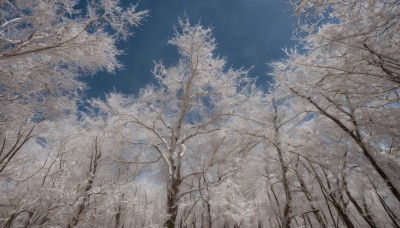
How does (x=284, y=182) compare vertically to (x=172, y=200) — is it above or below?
above

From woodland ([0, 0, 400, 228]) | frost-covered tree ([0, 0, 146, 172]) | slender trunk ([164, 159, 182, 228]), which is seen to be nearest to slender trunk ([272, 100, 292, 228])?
woodland ([0, 0, 400, 228])

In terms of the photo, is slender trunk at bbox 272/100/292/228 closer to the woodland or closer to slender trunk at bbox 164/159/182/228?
the woodland

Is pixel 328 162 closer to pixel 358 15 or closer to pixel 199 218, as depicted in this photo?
pixel 358 15

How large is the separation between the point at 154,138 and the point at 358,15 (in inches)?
396

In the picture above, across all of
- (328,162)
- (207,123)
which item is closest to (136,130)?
(207,123)

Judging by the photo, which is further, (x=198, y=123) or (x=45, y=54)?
(x=198, y=123)

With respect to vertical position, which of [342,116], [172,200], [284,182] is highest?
[342,116]

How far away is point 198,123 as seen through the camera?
1065 centimetres

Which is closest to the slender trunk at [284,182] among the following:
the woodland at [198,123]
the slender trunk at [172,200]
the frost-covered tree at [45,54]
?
the woodland at [198,123]

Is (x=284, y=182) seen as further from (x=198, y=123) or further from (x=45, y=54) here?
(x=45, y=54)

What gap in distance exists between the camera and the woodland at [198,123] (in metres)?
4.62

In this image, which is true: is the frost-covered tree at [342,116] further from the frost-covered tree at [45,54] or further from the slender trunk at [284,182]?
the frost-covered tree at [45,54]

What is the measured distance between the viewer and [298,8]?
336 centimetres

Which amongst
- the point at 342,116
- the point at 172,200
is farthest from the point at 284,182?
the point at 172,200
